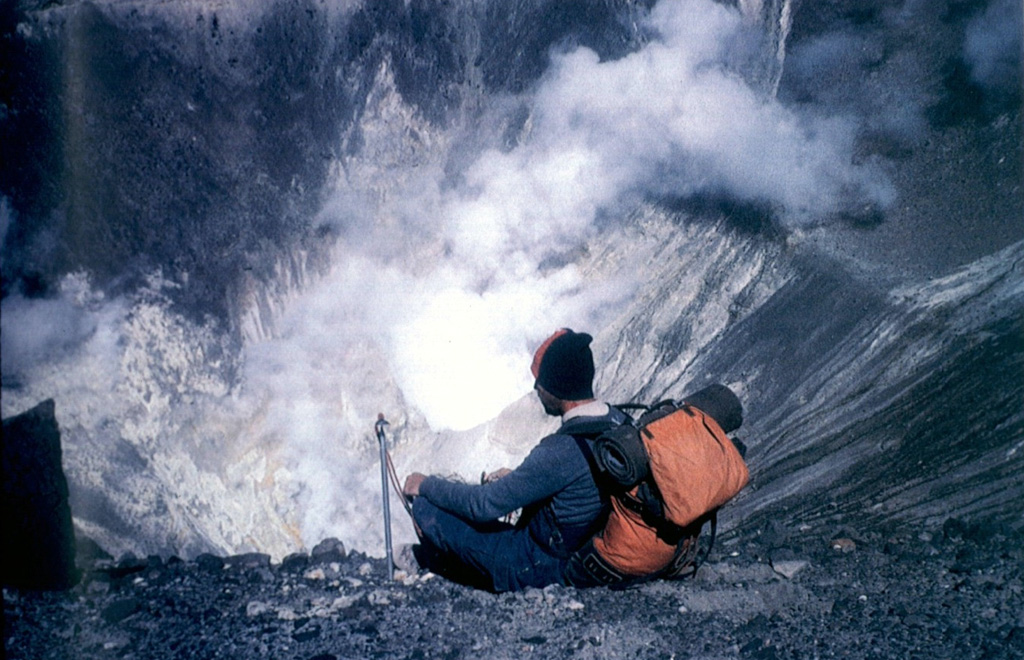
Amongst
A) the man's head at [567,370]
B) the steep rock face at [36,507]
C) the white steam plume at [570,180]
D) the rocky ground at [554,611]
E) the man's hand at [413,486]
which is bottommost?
the rocky ground at [554,611]

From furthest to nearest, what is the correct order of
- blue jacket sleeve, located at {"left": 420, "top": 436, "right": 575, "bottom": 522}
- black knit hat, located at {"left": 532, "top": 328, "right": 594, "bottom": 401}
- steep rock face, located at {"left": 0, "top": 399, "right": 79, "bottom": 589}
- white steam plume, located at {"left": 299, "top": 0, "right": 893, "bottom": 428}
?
white steam plume, located at {"left": 299, "top": 0, "right": 893, "bottom": 428}
steep rock face, located at {"left": 0, "top": 399, "right": 79, "bottom": 589}
black knit hat, located at {"left": 532, "top": 328, "right": 594, "bottom": 401}
blue jacket sleeve, located at {"left": 420, "top": 436, "right": 575, "bottom": 522}

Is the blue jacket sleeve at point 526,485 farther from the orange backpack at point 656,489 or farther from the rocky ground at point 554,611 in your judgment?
the rocky ground at point 554,611

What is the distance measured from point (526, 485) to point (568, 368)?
580mm

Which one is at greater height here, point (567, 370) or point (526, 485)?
point (567, 370)

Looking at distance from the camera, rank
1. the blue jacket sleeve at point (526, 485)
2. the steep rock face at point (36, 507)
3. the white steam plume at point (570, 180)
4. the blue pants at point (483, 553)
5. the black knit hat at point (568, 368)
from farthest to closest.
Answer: the white steam plume at point (570, 180) < the steep rock face at point (36, 507) < the blue pants at point (483, 553) < the black knit hat at point (568, 368) < the blue jacket sleeve at point (526, 485)

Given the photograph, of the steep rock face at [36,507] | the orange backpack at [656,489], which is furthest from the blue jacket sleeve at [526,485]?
the steep rock face at [36,507]

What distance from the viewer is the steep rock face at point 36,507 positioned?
9.73 ft

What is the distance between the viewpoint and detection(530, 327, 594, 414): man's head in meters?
2.69

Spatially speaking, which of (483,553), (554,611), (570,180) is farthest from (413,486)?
(570,180)

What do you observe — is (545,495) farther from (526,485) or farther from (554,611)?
(554,611)

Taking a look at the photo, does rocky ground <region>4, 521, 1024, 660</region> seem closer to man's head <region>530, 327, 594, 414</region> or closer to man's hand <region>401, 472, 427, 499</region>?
man's hand <region>401, 472, 427, 499</region>

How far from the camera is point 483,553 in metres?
2.99

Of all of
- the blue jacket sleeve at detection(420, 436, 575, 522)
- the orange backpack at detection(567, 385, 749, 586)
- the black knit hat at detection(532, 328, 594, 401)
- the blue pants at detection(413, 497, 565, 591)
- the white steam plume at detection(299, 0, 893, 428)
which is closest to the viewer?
the orange backpack at detection(567, 385, 749, 586)

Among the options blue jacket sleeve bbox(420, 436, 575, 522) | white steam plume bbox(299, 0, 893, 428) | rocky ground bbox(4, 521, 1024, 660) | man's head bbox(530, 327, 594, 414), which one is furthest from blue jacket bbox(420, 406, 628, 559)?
white steam plume bbox(299, 0, 893, 428)
